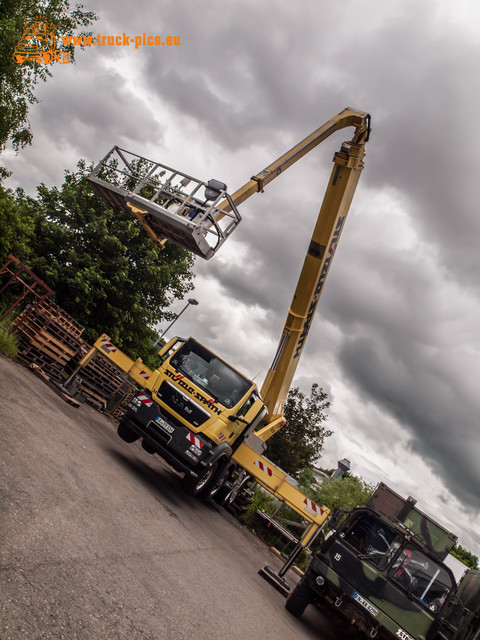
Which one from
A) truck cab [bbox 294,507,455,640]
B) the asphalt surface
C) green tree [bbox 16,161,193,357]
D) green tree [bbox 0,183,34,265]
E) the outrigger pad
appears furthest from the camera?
green tree [bbox 16,161,193,357]

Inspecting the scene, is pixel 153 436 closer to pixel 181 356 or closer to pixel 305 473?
pixel 181 356

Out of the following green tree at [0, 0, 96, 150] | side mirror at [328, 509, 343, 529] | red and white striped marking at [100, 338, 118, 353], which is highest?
green tree at [0, 0, 96, 150]

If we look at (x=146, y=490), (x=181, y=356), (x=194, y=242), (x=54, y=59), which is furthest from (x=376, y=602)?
(x=54, y=59)

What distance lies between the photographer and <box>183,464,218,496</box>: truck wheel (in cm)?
867

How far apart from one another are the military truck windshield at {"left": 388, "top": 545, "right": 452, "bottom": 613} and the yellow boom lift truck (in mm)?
2484

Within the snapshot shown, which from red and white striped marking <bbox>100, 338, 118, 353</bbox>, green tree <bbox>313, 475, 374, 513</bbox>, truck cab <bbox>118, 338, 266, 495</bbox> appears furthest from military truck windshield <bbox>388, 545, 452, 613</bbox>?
green tree <bbox>313, 475, 374, 513</bbox>

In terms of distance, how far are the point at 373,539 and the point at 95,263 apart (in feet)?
51.0

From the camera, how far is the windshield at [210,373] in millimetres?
9508

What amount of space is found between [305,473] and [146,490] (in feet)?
114

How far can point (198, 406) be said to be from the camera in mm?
9117

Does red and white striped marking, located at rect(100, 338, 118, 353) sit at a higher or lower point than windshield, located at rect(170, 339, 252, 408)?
lower

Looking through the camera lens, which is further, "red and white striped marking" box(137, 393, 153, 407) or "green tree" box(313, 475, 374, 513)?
"green tree" box(313, 475, 374, 513)

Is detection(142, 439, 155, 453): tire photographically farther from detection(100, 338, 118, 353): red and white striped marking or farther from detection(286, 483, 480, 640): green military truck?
detection(286, 483, 480, 640): green military truck

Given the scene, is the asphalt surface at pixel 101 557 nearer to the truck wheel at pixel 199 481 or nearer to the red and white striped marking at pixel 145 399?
the truck wheel at pixel 199 481
